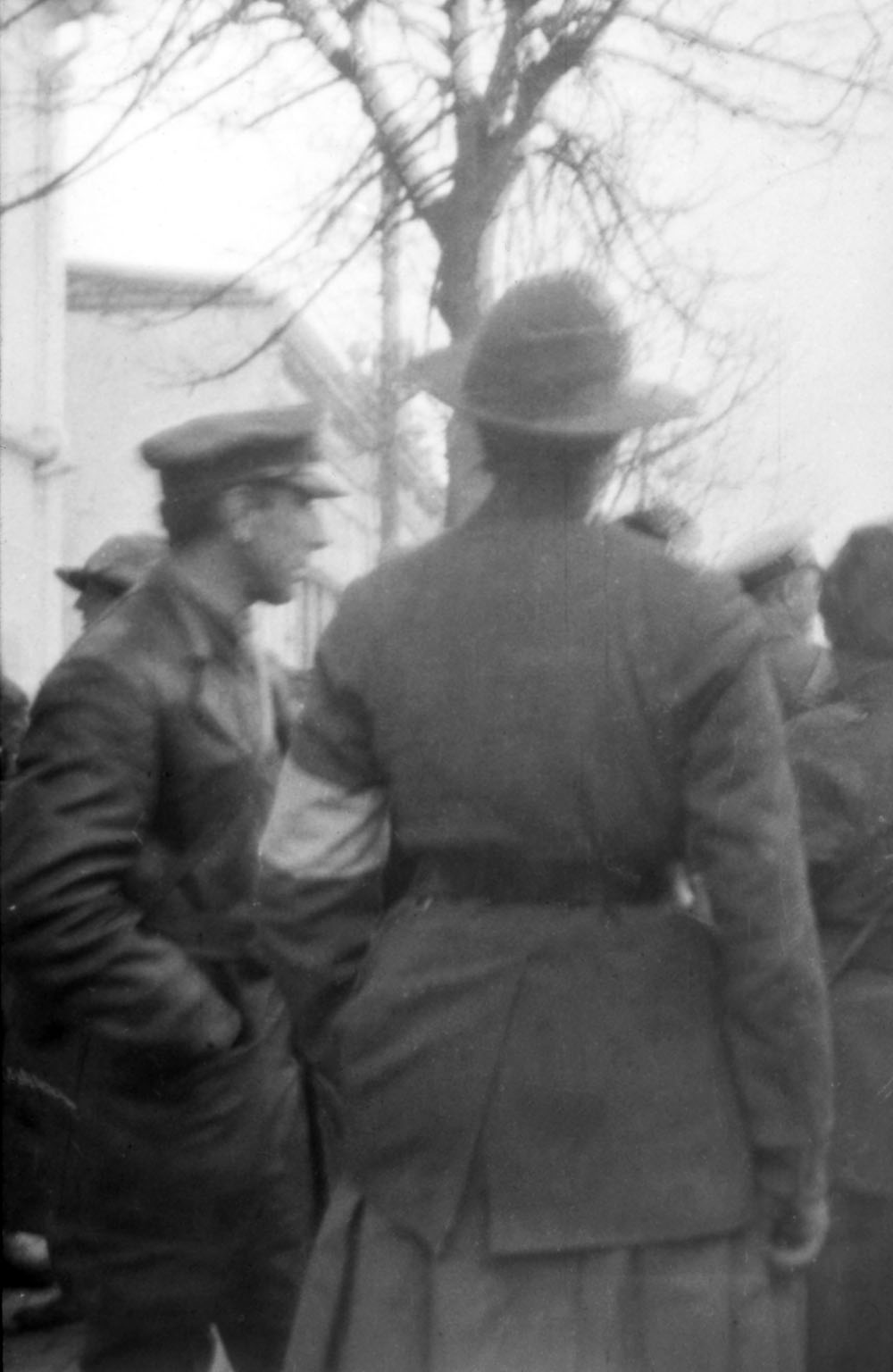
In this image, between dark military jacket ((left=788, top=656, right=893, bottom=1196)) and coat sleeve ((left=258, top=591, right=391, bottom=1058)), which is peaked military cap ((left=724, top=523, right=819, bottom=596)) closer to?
dark military jacket ((left=788, top=656, right=893, bottom=1196))

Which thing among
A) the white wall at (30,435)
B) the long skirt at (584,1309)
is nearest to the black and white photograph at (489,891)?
the long skirt at (584,1309)

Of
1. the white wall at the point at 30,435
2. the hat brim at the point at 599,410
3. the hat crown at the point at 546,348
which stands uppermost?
the hat crown at the point at 546,348

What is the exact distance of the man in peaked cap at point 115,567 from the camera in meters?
3.80

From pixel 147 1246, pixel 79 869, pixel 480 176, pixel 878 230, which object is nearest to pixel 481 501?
pixel 79 869

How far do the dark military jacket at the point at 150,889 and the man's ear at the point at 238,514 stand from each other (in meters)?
0.12

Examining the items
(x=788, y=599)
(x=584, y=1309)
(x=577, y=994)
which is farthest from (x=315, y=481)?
(x=584, y=1309)

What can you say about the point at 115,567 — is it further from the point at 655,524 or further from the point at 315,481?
the point at 655,524

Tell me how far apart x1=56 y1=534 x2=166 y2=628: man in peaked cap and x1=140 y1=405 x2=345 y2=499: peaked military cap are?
3.10 ft

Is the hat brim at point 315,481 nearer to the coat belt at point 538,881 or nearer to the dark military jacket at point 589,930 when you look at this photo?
the dark military jacket at point 589,930

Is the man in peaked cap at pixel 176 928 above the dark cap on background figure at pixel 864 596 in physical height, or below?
below

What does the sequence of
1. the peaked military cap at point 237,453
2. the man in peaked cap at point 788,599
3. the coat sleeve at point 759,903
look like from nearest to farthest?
1. the coat sleeve at point 759,903
2. the peaked military cap at point 237,453
3. the man in peaked cap at point 788,599

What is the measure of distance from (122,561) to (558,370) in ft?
5.95

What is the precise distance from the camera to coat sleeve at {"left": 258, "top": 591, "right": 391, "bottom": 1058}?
88.6 inches

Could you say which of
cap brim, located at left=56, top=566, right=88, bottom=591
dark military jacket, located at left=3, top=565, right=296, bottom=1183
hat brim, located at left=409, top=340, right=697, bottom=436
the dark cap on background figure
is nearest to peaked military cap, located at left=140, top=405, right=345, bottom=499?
dark military jacket, located at left=3, top=565, right=296, bottom=1183
